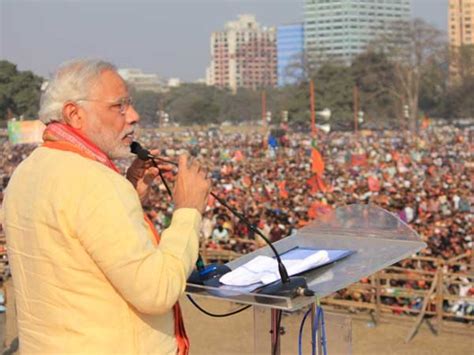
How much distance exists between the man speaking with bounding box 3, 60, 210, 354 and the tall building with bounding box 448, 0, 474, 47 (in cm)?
2767

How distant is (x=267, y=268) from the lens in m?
1.77

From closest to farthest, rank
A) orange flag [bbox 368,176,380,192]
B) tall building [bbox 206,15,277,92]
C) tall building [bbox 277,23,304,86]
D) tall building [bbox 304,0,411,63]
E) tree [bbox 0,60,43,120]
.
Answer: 1. tree [bbox 0,60,43,120]
2. orange flag [bbox 368,176,380,192]
3. tall building [bbox 304,0,411,63]
4. tall building [bbox 277,23,304,86]
5. tall building [bbox 206,15,277,92]

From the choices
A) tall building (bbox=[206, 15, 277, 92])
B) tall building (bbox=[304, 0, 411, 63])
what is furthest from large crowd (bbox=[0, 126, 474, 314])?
tall building (bbox=[206, 15, 277, 92])

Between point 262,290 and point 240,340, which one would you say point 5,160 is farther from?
point 262,290

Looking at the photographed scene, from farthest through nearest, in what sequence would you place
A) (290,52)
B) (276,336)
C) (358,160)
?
1. (290,52)
2. (358,160)
3. (276,336)

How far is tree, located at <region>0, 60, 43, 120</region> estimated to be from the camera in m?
14.2

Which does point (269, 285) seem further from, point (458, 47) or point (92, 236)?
point (458, 47)

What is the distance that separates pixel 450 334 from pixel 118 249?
638 cm

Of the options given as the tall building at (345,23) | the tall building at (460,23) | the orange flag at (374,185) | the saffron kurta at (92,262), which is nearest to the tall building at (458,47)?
the tall building at (460,23)

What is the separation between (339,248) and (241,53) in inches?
3941

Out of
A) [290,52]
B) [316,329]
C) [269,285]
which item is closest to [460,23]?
[290,52]

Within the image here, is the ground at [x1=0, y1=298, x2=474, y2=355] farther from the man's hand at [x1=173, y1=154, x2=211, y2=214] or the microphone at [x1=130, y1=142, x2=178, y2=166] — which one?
the man's hand at [x1=173, y1=154, x2=211, y2=214]

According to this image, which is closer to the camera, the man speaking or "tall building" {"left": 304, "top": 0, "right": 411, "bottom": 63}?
the man speaking

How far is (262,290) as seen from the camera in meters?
1.60
